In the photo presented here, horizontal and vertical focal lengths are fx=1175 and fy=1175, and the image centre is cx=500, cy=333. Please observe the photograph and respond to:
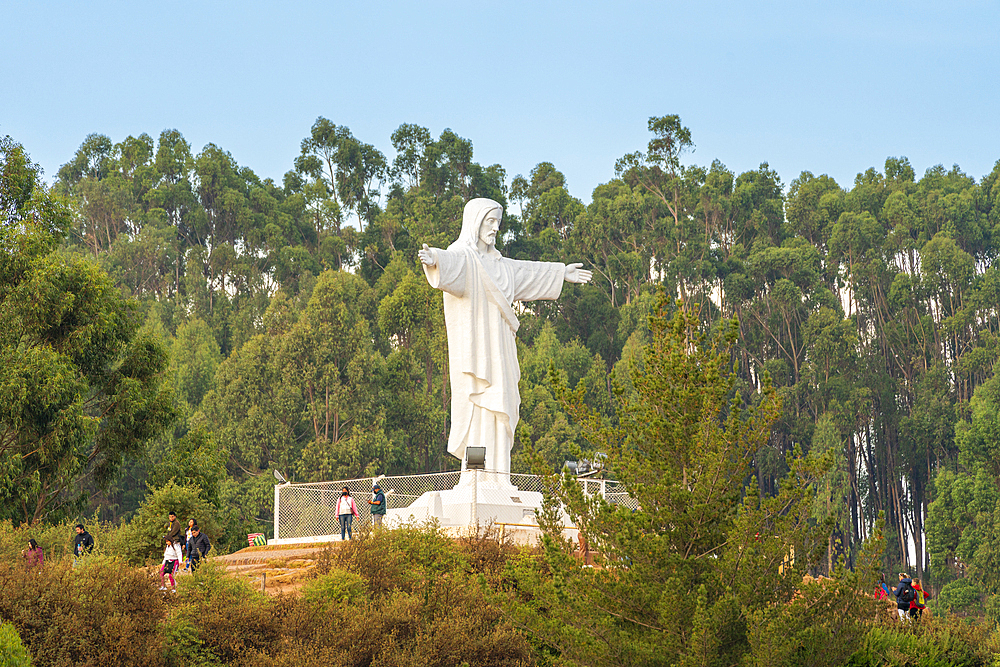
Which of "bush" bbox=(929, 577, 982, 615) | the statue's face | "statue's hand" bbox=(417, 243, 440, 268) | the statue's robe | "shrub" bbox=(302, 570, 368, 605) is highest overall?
the statue's face

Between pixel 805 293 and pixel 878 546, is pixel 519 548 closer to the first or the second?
pixel 878 546

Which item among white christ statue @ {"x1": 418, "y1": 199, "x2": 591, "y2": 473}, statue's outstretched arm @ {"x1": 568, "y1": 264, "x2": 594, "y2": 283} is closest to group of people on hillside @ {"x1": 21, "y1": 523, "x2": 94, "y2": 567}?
white christ statue @ {"x1": 418, "y1": 199, "x2": 591, "y2": 473}

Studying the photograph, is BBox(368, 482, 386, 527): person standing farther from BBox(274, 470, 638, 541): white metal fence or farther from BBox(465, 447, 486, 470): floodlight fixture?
BBox(465, 447, 486, 470): floodlight fixture

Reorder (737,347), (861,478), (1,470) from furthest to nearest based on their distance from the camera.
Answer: (737,347) → (861,478) → (1,470)

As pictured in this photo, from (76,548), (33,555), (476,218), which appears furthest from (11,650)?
(476,218)

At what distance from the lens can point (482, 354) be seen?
1706cm

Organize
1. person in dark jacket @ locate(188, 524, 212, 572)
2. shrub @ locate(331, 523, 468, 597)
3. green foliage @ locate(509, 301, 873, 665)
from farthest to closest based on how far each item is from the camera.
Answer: person in dark jacket @ locate(188, 524, 212, 572)
shrub @ locate(331, 523, 468, 597)
green foliage @ locate(509, 301, 873, 665)

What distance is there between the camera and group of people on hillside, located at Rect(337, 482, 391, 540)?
50.8 feet

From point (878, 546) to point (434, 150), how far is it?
35.0m

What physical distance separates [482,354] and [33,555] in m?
6.86

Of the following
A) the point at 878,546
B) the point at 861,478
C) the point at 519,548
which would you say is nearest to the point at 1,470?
the point at 519,548

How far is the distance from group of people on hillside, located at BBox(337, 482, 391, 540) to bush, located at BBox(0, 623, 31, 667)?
6381 mm

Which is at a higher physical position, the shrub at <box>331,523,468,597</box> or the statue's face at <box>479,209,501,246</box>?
the statue's face at <box>479,209,501,246</box>

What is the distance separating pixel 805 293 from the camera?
39.1 meters
